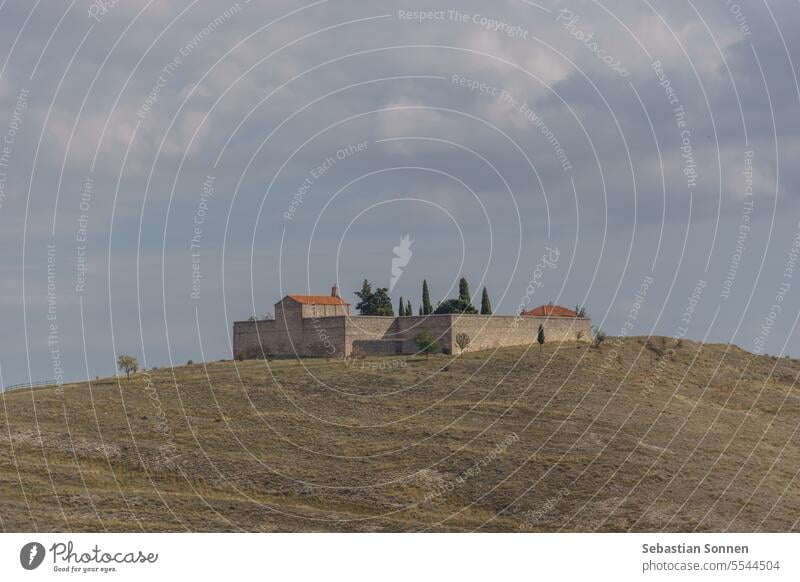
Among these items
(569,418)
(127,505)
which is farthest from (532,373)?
(127,505)

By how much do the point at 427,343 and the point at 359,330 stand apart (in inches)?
219

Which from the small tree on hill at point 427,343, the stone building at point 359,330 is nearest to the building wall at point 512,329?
the stone building at point 359,330

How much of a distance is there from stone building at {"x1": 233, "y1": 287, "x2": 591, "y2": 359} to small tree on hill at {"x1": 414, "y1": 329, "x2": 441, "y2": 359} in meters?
0.61

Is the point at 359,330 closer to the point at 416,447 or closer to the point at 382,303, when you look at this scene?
the point at 382,303

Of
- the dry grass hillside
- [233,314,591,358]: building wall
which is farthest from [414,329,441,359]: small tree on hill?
the dry grass hillside

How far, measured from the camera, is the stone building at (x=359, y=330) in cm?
8544

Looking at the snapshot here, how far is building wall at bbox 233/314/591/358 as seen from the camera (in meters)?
85.3

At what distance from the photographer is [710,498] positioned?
5653 centimetres

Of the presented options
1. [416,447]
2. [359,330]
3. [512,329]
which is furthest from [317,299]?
[416,447]

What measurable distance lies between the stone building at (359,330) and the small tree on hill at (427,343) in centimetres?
61

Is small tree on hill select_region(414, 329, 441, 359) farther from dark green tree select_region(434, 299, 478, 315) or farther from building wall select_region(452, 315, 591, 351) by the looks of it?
dark green tree select_region(434, 299, 478, 315)

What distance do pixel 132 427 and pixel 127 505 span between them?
1465 cm

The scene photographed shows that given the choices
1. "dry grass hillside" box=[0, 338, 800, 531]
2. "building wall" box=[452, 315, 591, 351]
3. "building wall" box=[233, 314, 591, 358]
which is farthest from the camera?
"building wall" box=[452, 315, 591, 351]

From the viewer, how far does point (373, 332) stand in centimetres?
8681
